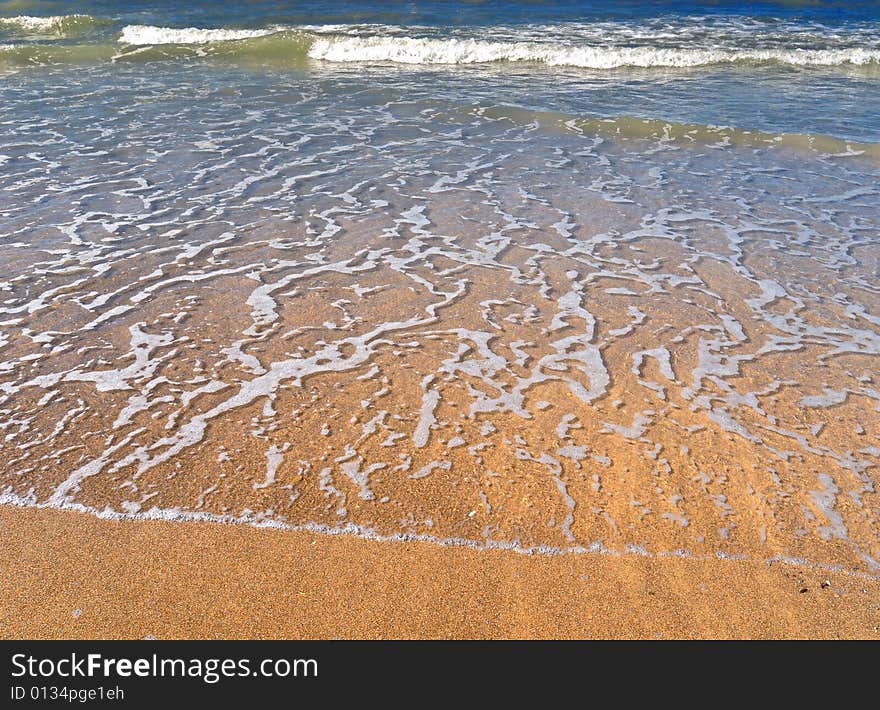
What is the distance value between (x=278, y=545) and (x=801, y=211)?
228 inches

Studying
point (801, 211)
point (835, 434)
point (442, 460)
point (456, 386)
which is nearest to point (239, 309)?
point (456, 386)

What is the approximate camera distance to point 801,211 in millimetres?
7055

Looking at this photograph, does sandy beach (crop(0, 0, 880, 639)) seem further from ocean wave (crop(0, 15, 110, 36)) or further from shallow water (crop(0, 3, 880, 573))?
ocean wave (crop(0, 15, 110, 36))

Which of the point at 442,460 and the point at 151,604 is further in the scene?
the point at 442,460

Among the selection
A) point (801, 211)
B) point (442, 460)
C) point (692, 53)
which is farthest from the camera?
point (692, 53)

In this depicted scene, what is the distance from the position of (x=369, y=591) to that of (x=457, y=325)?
2.27 m

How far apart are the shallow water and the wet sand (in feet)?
0.44

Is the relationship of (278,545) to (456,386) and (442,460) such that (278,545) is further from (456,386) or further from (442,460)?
(456,386)

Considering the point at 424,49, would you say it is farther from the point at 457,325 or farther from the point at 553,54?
the point at 457,325

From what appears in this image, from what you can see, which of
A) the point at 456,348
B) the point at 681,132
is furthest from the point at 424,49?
the point at 456,348

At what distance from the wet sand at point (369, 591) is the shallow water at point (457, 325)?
134 millimetres

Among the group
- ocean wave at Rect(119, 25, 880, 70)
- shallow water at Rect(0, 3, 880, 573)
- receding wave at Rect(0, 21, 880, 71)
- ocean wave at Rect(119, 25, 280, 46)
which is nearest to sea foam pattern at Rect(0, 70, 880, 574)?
shallow water at Rect(0, 3, 880, 573)

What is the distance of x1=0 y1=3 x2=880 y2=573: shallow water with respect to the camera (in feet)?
→ 11.2

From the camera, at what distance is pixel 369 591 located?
2.91 metres
